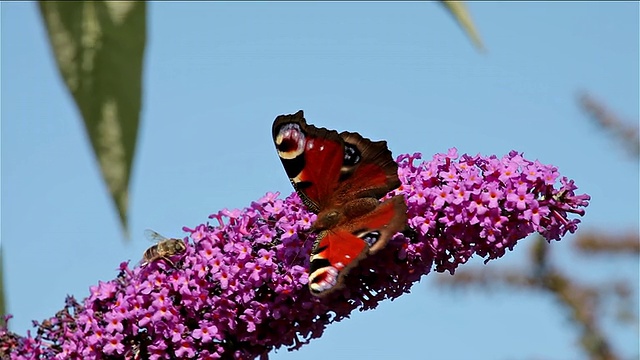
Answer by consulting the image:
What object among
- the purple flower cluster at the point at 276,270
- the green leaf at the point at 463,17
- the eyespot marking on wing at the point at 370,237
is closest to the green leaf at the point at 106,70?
the green leaf at the point at 463,17

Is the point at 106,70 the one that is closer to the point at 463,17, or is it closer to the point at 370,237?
the point at 463,17

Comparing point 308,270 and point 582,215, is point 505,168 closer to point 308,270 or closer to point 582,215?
point 582,215

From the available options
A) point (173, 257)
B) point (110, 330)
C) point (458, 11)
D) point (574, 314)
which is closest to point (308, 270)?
point (173, 257)

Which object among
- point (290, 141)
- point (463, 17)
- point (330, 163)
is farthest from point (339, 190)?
point (463, 17)

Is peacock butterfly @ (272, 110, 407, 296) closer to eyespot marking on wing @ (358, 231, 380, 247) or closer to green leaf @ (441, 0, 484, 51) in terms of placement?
eyespot marking on wing @ (358, 231, 380, 247)

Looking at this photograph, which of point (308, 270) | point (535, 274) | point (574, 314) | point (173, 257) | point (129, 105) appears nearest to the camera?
point (129, 105)

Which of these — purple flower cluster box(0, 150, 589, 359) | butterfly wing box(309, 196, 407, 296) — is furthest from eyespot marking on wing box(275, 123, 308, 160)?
butterfly wing box(309, 196, 407, 296)
